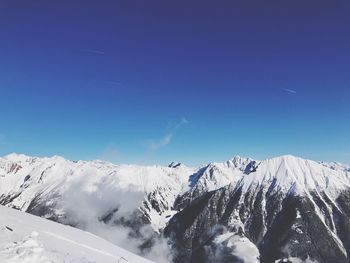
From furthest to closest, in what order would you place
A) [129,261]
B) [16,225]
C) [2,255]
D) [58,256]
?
[129,261] → [16,225] → [58,256] → [2,255]

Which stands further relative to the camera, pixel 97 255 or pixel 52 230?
pixel 52 230

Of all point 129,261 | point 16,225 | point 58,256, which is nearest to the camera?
point 58,256

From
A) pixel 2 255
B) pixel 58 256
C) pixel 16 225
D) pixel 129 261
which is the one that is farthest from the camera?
pixel 129 261

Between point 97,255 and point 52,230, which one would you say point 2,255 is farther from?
point 52,230

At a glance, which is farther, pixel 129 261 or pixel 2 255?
pixel 129 261

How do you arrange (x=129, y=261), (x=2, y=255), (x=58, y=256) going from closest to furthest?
(x=2, y=255) → (x=58, y=256) → (x=129, y=261)

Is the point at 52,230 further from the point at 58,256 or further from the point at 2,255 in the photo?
the point at 2,255

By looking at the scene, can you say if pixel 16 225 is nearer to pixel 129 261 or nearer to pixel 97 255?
pixel 97 255

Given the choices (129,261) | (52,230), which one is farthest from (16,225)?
(129,261)
